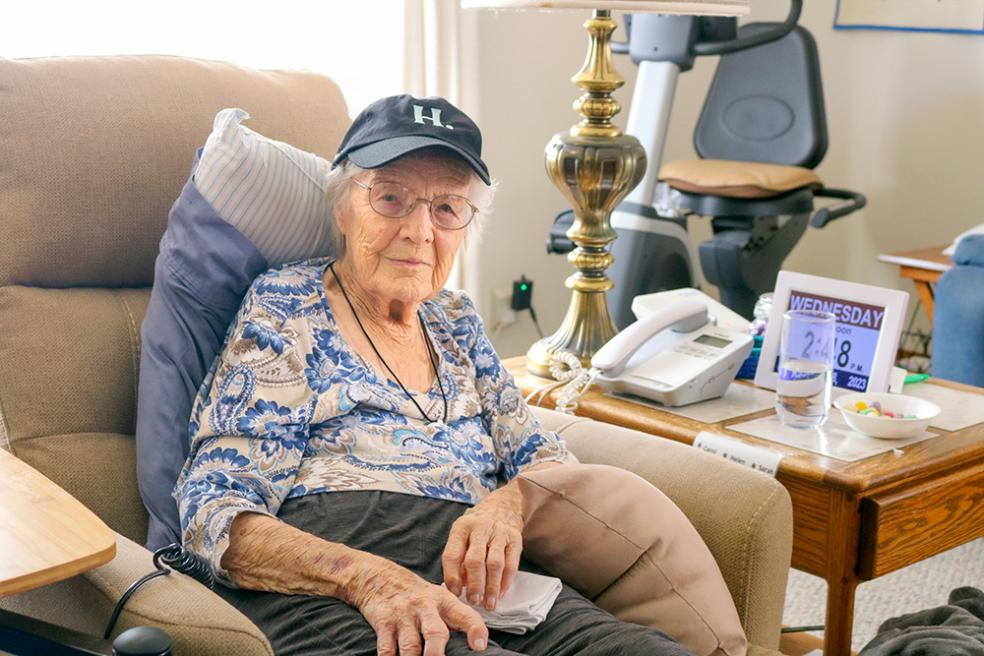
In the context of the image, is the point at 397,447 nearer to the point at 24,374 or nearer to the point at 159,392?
the point at 159,392

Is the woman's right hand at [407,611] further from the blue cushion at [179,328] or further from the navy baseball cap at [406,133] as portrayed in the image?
the navy baseball cap at [406,133]

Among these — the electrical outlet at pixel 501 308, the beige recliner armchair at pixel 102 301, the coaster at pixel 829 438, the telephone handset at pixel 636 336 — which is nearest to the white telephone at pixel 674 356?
the telephone handset at pixel 636 336

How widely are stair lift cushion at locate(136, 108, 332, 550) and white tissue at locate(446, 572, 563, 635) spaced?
0.42m

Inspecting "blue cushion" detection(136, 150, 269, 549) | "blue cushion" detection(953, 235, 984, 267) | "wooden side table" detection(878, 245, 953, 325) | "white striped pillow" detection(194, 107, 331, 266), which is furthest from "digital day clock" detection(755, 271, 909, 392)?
"wooden side table" detection(878, 245, 953, 325)

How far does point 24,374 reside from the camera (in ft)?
4.83

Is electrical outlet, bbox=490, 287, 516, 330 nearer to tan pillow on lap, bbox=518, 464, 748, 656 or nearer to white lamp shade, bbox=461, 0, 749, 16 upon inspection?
white lamp shade, bbox=461, 0, 749, 16

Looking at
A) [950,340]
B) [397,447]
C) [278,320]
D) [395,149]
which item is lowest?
[950,340]

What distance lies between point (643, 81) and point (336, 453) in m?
1.92

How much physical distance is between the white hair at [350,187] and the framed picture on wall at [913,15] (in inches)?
106

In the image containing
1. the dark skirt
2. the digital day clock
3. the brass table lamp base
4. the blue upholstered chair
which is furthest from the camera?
the blue upholstered chair

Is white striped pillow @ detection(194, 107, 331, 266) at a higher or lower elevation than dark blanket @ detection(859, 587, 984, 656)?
higher

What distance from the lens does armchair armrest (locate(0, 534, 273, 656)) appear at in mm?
1068

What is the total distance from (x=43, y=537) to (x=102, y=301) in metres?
0.58

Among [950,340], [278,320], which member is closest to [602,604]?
[278,320]
